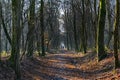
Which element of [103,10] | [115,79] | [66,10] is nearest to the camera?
[115,79]

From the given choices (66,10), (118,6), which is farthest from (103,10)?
(66,10)

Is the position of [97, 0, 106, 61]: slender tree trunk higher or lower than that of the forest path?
higher

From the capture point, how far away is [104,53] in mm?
23453

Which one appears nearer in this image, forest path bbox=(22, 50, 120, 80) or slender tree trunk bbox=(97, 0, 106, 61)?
forest path bbox=(22, 50, 120, 80)

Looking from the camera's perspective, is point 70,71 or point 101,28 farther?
point 101,28

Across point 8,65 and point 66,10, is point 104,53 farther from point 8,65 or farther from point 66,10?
point 66,10

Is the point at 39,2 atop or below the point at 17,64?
atop

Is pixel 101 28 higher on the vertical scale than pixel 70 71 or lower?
higher

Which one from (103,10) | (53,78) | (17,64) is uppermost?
(103,10)

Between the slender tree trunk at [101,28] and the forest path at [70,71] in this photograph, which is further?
the slender tree trunk at [101,28]

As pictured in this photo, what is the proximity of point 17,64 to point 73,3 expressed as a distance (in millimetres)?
32052

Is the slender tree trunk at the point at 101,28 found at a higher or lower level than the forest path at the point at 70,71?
higher

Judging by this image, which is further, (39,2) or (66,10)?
(66,10)

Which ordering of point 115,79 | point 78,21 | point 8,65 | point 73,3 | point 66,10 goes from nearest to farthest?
point 115,79
point 8,65
point 73,3
point 78,21
point 66,10
